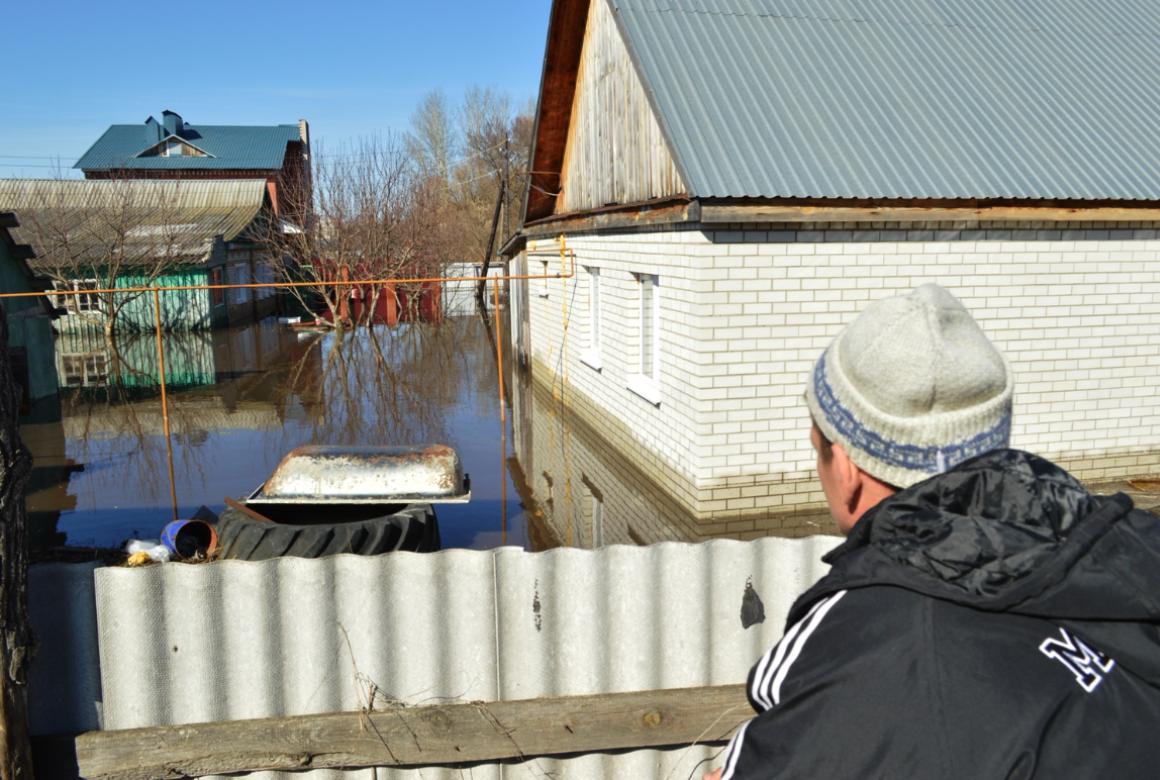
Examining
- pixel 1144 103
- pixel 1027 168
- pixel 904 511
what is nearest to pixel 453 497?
pixel 904 511

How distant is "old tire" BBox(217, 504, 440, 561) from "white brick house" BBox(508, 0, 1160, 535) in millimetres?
3193

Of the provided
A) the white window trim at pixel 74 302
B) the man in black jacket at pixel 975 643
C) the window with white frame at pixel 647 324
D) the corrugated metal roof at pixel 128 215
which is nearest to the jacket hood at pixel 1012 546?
the man in black jacket at pixel 975 643

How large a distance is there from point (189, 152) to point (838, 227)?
159 ft

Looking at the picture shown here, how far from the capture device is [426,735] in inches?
129

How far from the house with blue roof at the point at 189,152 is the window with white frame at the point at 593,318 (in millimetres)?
37315

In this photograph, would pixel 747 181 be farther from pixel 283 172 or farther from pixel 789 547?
pixel 283 172

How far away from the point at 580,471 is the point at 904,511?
969 centimetres

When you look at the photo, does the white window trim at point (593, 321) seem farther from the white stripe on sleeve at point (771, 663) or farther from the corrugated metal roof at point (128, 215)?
the corrugated metal roof at point (128, 215)

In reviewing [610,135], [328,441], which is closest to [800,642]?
[610,135]

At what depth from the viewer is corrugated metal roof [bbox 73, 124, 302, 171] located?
48.3 metres

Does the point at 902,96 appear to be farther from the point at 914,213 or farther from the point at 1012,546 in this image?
the point at 1012,546

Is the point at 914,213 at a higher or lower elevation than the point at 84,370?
higher

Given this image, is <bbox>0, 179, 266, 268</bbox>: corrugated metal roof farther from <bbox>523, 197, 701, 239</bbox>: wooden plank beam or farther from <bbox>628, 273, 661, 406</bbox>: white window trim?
<bbox>628, 273, 661, 406</bbox>: white window trim

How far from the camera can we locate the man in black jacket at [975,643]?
119cm
